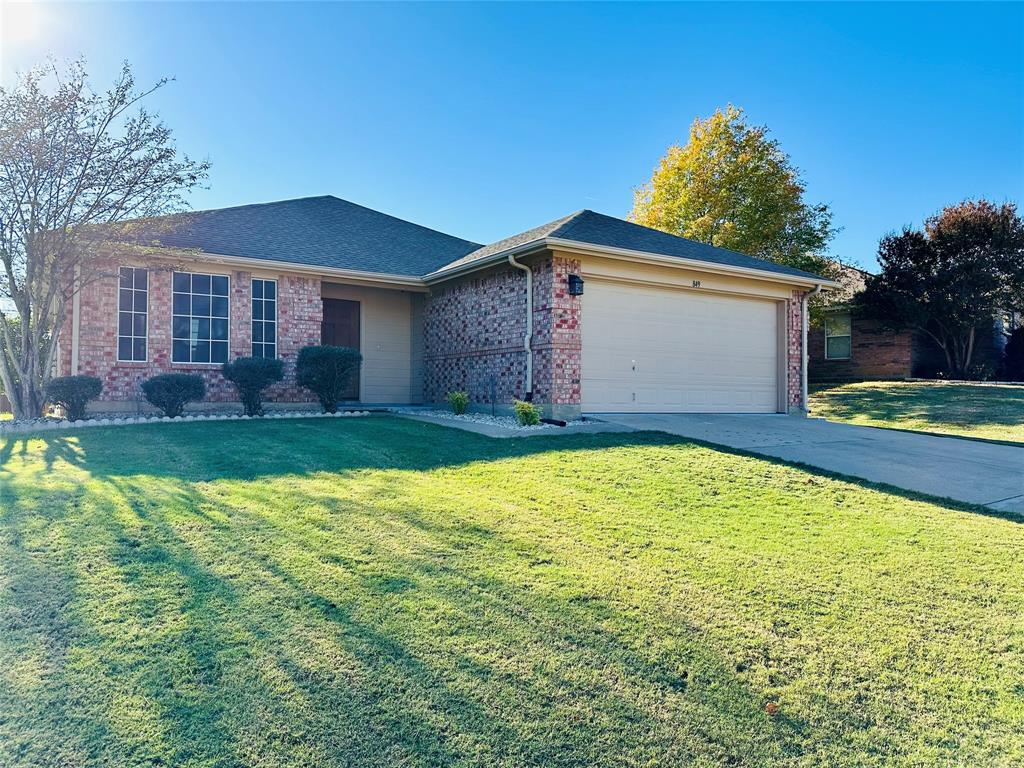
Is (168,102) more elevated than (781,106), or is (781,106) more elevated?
(781,106)

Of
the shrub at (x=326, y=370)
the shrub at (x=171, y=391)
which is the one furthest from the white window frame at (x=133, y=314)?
the shrub at (x=326, y=370)

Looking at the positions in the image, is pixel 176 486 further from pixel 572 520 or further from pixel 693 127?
pixel 693 127

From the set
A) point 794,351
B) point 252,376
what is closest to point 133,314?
point 252,376

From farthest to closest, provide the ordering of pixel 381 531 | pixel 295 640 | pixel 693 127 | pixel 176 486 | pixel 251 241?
pixel 693 127 → pixel 251 241 → pixel 176 486 → pixel 381 531 → pixel 295 640

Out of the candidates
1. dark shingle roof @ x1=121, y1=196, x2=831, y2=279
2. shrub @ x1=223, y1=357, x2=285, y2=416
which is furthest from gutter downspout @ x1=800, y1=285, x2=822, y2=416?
shrub @ x1=223, y1=357, x2=285, y2=416

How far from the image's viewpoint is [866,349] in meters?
21.9

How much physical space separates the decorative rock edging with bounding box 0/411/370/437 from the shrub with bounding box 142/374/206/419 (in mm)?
196

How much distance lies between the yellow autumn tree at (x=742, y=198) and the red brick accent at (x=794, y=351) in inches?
330

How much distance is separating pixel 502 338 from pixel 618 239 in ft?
9.11

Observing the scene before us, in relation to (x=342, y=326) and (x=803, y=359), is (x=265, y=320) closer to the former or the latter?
(x=342, y=326)

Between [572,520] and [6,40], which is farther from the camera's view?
[6,40]

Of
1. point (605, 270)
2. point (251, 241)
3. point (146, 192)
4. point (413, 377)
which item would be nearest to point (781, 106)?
point (605, 270)

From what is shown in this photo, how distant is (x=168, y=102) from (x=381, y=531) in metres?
10.1

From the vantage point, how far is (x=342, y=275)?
13.0m
